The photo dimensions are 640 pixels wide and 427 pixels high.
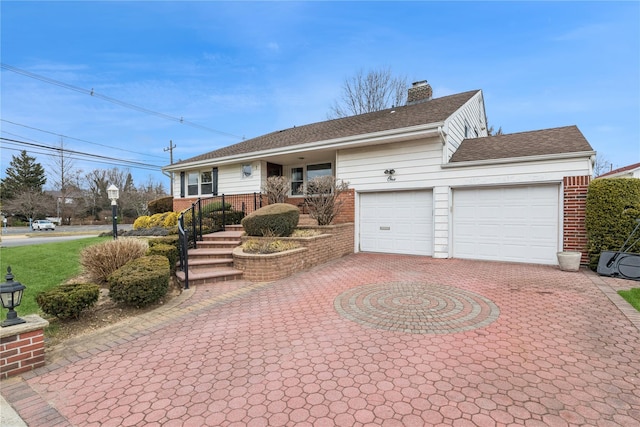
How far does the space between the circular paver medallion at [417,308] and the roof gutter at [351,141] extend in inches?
183

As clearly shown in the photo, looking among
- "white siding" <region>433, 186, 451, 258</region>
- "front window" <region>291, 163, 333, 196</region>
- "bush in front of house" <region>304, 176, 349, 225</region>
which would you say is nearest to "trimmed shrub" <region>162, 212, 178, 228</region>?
"front window" <region>291, 163, 333, 196</region>

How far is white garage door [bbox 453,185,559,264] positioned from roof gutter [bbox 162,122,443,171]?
206 cm

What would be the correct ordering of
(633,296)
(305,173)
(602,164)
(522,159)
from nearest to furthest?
(633,296), (522,159), (305,173), (602,164)

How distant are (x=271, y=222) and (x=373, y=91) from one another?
55.8 feet

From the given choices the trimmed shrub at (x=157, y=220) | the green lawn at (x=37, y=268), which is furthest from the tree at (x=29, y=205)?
the green lawn at (x=37, y=268)

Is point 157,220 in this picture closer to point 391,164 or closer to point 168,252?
point 168,252

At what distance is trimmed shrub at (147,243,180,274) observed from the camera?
642 centimetres

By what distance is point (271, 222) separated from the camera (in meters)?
8.03

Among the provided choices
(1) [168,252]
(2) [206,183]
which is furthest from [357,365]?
(2) [206,183]

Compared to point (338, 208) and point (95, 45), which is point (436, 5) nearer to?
point (338, 208)

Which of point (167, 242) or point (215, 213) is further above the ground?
point (215, 213)

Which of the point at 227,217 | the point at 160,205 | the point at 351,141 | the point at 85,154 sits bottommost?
the point at 227,217

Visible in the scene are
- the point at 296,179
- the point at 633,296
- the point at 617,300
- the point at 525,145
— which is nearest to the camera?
the point at 617,300

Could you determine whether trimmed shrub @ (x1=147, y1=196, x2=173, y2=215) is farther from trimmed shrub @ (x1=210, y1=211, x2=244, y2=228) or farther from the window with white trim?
trimmed shrub @ (x1=210, y1=211, x2=244, y2=228)
